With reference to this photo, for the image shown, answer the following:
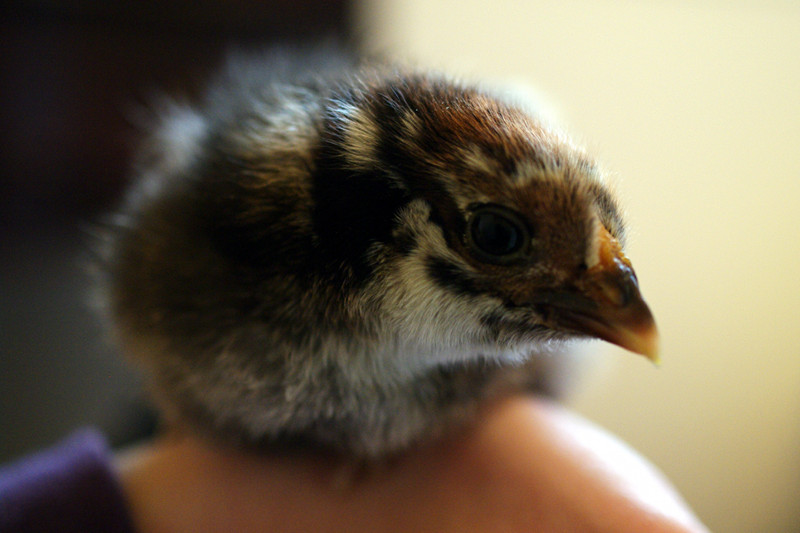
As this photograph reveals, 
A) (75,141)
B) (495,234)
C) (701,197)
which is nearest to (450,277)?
(495,234)

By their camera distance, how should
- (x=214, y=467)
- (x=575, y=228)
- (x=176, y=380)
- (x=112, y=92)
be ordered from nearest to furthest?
1. (x=575, y=228)
2. (x=176, y=380)
3. (x=214, y=467)
4. (x=112, y=92)

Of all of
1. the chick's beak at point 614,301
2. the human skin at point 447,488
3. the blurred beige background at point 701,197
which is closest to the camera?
the chick's beak at point 614,301

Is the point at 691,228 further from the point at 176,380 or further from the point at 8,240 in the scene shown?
the point at 8,240

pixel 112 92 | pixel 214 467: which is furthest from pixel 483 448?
pixel 112 92

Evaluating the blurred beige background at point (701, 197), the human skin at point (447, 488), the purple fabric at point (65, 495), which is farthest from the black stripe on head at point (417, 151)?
the blurred beige background at point (701, 197)

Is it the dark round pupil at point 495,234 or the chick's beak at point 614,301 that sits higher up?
the dark round pupil at point 495,234

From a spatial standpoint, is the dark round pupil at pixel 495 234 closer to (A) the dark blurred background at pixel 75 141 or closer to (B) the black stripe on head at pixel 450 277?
(B) the black stripe on head at pixel 450 277

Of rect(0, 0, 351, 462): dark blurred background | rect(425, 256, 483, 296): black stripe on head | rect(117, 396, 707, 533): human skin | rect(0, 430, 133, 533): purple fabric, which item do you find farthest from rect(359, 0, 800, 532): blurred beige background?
rect(0, 430, 133, 533): purple fabric

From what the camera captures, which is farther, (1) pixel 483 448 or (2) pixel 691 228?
(2) pixel 691 228
